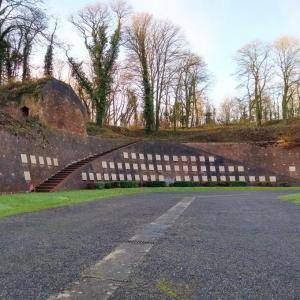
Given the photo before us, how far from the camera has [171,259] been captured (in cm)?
436

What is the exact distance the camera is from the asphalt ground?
10.6 feet

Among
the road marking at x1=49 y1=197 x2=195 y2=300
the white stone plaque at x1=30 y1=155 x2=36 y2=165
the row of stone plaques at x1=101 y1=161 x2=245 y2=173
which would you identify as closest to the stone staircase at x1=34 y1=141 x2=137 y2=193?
the white stone plaque at x1=30 y1=155 x2=36 y2=165

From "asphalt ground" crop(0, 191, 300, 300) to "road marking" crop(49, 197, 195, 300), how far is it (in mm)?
80

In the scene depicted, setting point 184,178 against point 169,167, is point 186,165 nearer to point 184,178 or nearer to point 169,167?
point 184,178

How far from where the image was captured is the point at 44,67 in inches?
1626

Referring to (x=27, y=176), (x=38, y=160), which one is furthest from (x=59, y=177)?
(x=27, y=176)

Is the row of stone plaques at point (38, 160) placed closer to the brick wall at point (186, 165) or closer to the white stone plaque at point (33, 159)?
the white stone plaque at point (33, 159)

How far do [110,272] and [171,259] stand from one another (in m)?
0.88

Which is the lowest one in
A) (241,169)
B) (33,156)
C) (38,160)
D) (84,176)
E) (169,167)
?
(241,169)

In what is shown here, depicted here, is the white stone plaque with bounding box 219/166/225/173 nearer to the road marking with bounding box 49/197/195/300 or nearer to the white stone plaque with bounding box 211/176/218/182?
the white stone plaque with bounding box 211/176/218/182

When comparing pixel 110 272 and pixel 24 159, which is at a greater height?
pixel 24 159

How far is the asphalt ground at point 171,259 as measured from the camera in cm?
322

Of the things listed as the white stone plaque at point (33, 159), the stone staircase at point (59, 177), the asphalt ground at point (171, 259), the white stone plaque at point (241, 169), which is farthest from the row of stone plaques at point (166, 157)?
the asphalt ground at point (171, 259)

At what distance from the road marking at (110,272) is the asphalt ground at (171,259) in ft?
0.26
